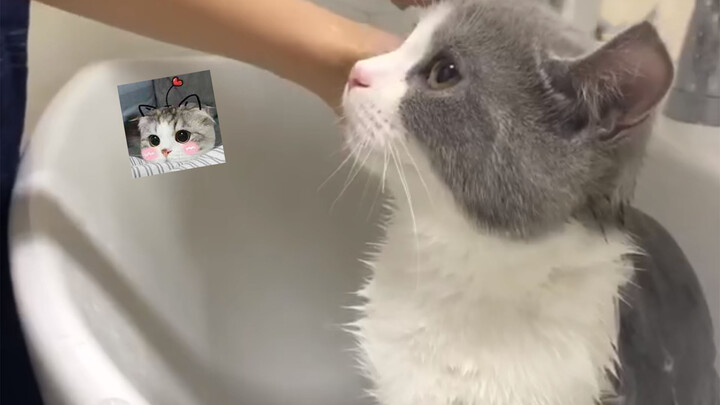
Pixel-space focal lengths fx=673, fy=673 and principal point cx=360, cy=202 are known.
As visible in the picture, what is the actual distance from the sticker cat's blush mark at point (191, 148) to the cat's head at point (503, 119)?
21 cm

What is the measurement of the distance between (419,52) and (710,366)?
511 mm

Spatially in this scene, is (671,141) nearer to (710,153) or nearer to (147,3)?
(710,153)

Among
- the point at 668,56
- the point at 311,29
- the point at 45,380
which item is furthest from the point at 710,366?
the point at 45,380

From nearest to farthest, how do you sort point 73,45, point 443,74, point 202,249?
point 443,74 → point 202,249 → point 73,45

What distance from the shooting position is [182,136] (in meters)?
0.79

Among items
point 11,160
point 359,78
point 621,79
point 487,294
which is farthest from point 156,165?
point 621,79

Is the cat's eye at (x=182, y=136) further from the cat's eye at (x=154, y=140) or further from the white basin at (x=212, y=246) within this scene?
the white basin at (x=212, y=246)

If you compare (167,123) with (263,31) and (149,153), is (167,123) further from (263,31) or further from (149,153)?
(263,31)

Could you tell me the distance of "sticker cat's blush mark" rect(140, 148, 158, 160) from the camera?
0.79 meters

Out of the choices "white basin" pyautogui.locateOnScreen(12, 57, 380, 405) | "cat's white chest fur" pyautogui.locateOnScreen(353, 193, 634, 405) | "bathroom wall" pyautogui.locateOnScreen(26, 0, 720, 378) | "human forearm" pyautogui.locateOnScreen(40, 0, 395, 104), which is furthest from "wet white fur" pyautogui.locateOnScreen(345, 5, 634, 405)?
"bathroom wall" pyautogui.locateOnScreen(26, 0, 720, 378)

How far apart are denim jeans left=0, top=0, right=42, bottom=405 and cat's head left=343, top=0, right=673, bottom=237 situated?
407 millimetres

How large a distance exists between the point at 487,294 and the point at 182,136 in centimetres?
39

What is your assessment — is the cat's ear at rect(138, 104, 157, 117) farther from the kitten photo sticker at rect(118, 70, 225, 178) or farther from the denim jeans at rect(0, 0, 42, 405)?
the denim jeans at rect(0, 0, 42, 405)

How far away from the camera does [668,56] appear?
521 millimetres
